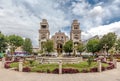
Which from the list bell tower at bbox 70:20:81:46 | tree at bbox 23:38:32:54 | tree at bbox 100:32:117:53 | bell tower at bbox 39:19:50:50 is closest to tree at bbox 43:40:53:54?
tree at bbox 23:38:32:54

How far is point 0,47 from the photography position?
2174 inches

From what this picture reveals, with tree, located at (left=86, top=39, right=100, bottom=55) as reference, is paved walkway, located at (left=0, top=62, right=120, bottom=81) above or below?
below

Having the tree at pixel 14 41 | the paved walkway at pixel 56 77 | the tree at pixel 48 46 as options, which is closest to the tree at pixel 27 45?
the tree at pixel 14 41

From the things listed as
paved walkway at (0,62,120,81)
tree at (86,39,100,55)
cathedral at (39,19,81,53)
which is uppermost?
cathedral at (39,19,81,53)

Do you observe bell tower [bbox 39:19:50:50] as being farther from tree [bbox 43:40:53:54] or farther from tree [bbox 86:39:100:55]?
tree [bbox 86:39:100:55]

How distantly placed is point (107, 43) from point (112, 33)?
348 centimetres

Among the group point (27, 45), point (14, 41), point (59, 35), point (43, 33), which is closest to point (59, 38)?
point (59, 35)

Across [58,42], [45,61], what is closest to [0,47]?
[58,42]

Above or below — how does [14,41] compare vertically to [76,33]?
below

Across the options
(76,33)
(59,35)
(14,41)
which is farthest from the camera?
(59,35)

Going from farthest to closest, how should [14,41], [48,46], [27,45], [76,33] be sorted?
[76,33], [27,45], [48,46], [14,41]

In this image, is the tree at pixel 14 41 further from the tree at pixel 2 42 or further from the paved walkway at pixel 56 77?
the paved walkway at pixel 56 77

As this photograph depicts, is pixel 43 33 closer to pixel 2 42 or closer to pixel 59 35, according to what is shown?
pixel 59 35

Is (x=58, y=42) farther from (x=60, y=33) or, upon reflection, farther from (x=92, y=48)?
(x=92, y=48)
